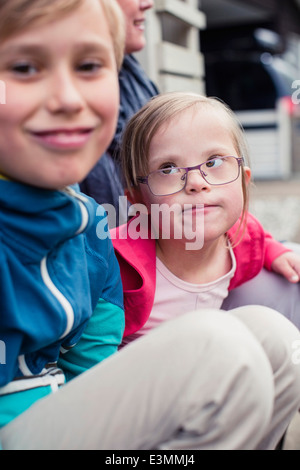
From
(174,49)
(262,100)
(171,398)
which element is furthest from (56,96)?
(262,100)

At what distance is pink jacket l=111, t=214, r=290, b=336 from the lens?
1519 millimetres

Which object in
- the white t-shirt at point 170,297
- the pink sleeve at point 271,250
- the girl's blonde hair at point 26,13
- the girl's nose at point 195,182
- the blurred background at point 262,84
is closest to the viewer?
the girl's blonde hair at point 26,13

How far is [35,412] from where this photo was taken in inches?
40.8

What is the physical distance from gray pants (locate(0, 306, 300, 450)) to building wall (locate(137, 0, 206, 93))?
8.14 ft

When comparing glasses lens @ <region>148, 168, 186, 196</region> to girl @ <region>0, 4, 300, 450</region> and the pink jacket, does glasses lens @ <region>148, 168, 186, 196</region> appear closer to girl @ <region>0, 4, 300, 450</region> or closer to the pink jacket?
the pink jacket

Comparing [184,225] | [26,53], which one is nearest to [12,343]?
[26,53]

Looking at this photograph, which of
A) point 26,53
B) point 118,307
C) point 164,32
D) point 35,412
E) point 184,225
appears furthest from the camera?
point 164,32

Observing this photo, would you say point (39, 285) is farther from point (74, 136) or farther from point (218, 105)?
point (218, 105)

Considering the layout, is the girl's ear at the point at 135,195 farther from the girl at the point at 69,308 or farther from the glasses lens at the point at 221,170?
the girl at the point at 69,308

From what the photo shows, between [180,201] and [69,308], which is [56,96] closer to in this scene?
[69,308]

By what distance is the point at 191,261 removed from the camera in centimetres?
163

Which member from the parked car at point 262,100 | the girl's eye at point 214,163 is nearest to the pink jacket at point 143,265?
the girl's eye at point 214,163

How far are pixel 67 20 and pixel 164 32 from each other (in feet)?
12.4

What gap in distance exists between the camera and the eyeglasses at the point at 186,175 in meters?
1.50
